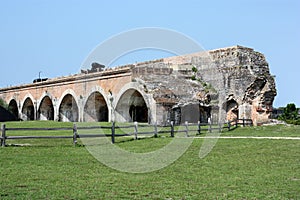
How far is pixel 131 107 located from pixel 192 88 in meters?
5.04

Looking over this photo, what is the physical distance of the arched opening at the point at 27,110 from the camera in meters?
48.8

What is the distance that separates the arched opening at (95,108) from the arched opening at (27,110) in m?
13.9

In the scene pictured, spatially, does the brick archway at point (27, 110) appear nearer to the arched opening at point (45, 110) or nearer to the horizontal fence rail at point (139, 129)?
the arched opening at point (45, 110)

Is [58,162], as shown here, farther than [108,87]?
No

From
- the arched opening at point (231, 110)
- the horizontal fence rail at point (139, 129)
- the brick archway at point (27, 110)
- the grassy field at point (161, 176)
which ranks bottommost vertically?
the grassy field at point (161, 176)

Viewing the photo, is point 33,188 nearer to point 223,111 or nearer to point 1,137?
point 1,137

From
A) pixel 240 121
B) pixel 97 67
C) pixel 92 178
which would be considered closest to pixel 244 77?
pixel 240 121

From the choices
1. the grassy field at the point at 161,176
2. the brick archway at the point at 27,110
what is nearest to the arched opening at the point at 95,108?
the brick archway at the point at 27,110

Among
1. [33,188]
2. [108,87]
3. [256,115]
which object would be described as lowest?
[33,188]

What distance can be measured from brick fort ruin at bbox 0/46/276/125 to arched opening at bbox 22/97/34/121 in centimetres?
1658

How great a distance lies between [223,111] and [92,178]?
69.0 feet

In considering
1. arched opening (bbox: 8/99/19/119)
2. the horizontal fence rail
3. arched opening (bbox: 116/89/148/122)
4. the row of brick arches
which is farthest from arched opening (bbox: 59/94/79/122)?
the horizontal fence rail

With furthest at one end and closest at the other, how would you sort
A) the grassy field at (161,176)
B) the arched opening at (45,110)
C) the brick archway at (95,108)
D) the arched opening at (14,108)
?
the arched opening at (14,108)
the arched opening at (45,110)
the brick archway at (95,108)
the grassy field at (161,176)

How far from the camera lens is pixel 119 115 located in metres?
31.2
